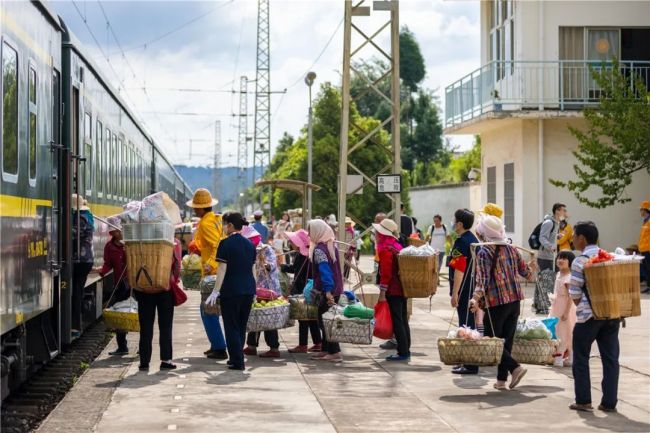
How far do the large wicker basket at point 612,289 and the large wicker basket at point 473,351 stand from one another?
1304 mm

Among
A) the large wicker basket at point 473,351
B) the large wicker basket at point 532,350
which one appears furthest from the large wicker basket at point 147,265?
the large wicker basket at point 532,350

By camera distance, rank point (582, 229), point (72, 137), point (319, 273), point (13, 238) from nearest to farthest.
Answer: point (13, 238) → point (582, 229) → point (72, 137) → point (319, 273)

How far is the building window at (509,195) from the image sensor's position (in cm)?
3203

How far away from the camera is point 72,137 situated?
44.5 feet

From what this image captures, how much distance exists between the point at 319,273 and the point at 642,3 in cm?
1876

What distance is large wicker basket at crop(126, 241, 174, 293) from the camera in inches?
524

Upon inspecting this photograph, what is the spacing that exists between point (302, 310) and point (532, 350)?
3.44m

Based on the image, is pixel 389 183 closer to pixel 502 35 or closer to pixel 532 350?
pixel 532 350

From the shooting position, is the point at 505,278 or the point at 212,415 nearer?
the point at 212,415

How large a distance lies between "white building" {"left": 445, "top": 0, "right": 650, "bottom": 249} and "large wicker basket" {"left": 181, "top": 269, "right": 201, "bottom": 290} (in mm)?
11687

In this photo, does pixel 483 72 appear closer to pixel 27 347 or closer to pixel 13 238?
pixel 27 347

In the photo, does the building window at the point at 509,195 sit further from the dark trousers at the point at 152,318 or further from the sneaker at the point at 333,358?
the dark trousers at the point at 152,318

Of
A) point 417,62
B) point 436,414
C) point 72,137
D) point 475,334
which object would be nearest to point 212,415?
point 436,414

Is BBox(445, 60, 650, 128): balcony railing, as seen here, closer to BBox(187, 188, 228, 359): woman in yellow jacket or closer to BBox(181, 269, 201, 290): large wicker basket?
BBox(181, 269, 201, 290): large wicker basket
